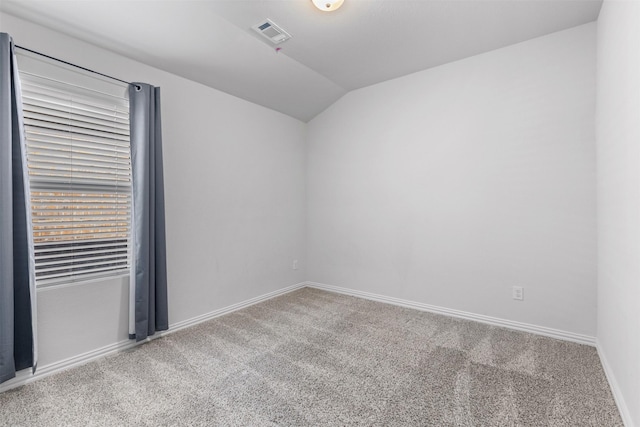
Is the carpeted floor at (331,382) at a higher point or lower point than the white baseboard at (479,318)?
lower

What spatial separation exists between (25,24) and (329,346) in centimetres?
292

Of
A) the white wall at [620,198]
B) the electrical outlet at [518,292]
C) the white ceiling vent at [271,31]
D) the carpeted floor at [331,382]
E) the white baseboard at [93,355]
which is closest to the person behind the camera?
the white wall at [620,198]

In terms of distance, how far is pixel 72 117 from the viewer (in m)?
2.08

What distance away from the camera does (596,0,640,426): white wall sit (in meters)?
1.38

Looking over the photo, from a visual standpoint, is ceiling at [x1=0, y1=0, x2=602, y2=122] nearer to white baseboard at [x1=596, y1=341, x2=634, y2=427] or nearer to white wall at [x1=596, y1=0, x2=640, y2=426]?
white wall at [x1=596, y1=0, x2=640, y2=426]

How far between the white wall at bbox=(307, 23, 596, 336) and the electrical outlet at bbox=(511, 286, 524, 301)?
1.5 inches

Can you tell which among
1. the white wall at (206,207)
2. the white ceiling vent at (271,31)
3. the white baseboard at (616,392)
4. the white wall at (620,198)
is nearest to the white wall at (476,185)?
the white wall at (620,198)

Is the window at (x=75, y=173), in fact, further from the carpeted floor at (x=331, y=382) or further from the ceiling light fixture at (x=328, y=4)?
the ceiling light fixture at (x=328, y=4)

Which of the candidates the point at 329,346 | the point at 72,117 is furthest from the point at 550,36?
the point at 72,117

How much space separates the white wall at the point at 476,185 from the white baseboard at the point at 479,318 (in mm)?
50

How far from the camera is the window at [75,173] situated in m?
1.93

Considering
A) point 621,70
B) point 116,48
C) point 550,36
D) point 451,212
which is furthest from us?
point 451,212

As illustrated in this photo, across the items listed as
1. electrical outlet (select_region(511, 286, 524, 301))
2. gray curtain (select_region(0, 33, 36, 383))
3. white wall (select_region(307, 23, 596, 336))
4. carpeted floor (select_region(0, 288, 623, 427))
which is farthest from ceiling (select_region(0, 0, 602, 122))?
carpeted floor (select_region(0, 288, 623, 427))

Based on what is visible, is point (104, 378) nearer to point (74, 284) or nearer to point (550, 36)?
point (74, 284)
